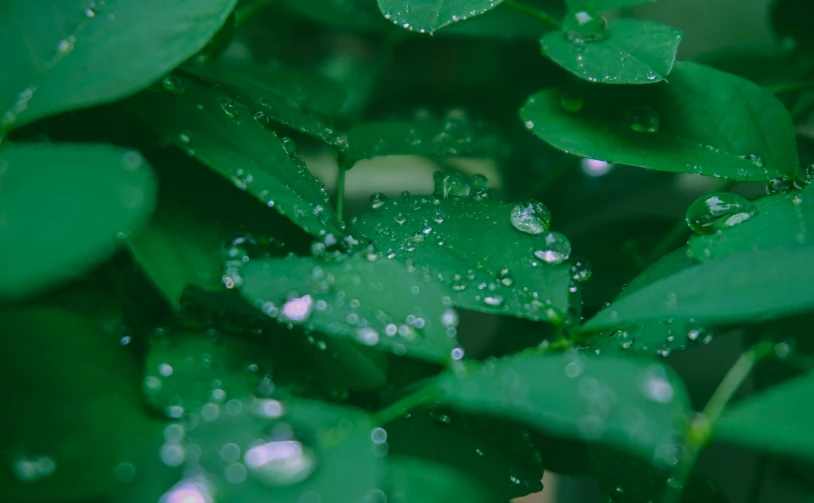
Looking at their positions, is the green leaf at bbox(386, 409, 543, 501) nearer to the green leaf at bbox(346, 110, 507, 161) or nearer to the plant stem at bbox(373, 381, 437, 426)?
the plant stem at bbox(373, 381, 437, 426)

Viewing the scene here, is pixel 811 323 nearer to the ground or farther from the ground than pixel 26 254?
nearer to the ground

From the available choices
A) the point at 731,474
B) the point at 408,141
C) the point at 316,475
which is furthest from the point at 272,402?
the point at 731,474

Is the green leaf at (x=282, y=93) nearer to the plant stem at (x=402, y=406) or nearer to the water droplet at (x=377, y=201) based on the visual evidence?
the water droplet at (x=377, y=201)

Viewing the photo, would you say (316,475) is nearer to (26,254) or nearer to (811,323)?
(26,254)

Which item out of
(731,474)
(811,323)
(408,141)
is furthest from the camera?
(731,474)

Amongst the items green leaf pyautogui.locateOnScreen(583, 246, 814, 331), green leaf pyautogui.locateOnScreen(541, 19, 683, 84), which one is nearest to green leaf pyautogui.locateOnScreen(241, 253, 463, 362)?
green leaf pyautogui.locateOnScreen(583, 246, 814, 331)

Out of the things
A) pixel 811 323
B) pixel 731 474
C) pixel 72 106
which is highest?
pixel 72 106
